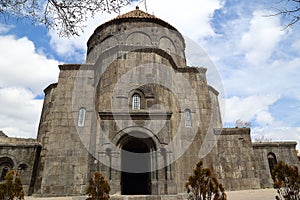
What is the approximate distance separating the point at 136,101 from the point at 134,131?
1.86 m

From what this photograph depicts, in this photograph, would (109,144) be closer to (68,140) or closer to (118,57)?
(68,140)

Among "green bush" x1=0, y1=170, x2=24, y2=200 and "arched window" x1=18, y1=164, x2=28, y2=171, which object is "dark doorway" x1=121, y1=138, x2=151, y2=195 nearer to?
"green bush" x1=0, y1=170, x2=24, y2=200

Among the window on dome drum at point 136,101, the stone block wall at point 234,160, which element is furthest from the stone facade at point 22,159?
the stone block wall at point 234,160

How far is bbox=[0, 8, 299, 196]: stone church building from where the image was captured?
9.22m

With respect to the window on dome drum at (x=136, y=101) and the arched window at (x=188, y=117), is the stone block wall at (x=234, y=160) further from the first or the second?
the window on dome drum at (x=136, y=101)

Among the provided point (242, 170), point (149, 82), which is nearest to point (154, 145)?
point (149, 82)

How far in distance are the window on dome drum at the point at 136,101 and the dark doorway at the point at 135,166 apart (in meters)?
1.63

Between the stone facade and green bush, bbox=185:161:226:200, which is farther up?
the stone facade

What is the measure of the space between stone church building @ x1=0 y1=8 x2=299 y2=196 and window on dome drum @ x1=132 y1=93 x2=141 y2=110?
5 cm

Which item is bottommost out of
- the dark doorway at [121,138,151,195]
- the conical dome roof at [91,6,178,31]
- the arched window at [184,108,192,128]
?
the dark doorway at [121,138,151,195]

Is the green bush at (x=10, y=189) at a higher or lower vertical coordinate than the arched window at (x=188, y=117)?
lower

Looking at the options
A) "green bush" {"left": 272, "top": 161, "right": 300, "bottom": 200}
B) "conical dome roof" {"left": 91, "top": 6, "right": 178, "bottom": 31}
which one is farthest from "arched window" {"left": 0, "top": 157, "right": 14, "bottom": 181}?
"green bush" {"left": 272, "top": 161, "right": 300, "bottom": 200}

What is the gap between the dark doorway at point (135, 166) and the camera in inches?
383

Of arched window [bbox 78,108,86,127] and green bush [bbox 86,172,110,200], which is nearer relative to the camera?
green bush [bbox 86,172,110,200]
